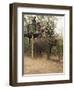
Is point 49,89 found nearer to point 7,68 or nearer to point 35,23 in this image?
point 7,68

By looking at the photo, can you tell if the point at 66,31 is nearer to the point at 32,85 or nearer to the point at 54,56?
the point at 54,56

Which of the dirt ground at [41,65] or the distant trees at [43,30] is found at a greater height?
the distant trees at [43,30]

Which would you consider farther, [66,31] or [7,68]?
[66,31]

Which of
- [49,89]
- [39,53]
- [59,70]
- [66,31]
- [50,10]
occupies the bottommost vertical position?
[49,89]

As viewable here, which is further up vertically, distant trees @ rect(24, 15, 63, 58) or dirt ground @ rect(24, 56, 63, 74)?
distant trees @ rect(24, 15, 63, 58)

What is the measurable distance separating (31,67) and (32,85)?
14cm

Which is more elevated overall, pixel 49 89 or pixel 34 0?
pixel 34 0

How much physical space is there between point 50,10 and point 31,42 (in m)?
0.29

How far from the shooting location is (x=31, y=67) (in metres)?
2.08

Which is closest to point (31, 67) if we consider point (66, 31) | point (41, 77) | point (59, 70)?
point (41, 77)

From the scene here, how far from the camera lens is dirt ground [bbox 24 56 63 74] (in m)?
2.07

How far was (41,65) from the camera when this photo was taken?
2117mm

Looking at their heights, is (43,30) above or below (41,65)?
above

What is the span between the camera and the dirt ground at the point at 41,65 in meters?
2.07
